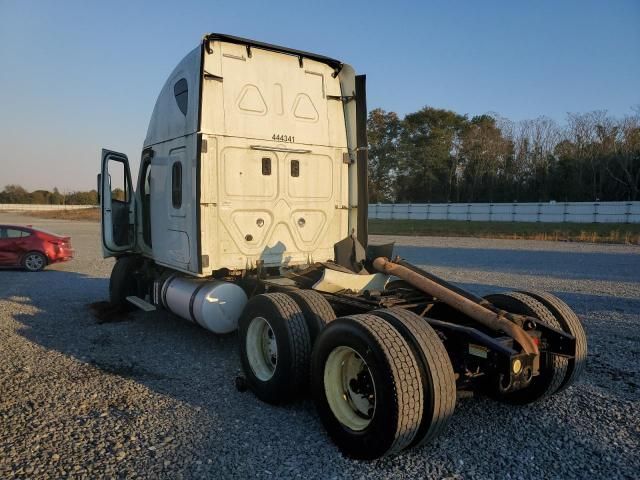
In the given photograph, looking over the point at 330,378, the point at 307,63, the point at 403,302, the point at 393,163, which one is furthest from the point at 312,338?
the point at 393,163

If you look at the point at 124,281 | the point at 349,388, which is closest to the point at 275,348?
the point at 349,388

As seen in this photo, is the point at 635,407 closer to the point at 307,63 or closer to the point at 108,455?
the point at 108,455

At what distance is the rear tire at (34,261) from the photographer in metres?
14.7

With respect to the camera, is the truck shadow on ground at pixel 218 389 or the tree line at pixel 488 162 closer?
the truck shadow on ground at pixel 218 389

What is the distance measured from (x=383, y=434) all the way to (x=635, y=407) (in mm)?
2552

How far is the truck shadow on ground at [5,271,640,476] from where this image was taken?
3533 millimetres

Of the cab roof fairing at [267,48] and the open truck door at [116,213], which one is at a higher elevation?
the cab roof fairing at [267,48]

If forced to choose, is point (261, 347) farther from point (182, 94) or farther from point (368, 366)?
point (182, 94)

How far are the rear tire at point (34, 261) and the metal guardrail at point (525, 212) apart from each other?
97.1 feet

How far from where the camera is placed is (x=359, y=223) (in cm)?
702

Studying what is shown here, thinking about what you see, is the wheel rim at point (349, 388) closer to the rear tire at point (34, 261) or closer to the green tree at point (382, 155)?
the rear tire at point (34, 261)

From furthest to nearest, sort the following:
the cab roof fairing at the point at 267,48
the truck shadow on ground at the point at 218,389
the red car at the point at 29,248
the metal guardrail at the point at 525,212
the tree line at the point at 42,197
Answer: the tree line at the point at 42,197
the metal guardrail at the point at 525,212
the red car at the point at 29,248
the cab roof fairing at the point at 267,48
the truck shadow on ground at the point at 218,389

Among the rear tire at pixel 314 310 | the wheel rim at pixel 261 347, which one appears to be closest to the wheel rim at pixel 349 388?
the rear tire at pixel 314 310

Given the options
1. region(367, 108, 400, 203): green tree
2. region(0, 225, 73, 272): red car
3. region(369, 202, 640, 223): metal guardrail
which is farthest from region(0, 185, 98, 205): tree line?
region(0, 225, 73, 272): red car
